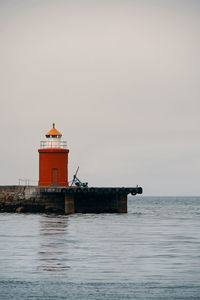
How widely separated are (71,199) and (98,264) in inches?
1233

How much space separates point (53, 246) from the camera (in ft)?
94.8

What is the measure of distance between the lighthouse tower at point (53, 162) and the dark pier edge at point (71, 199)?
4.31 feet

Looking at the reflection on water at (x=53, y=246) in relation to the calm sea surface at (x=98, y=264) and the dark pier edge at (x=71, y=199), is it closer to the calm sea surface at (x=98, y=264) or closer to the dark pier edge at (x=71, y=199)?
the calm sea surface at (x=98, y=264)

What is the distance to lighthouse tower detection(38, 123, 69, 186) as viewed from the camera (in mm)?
54844

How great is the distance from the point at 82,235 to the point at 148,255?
1030 centimetres

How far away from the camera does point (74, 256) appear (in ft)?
82.2

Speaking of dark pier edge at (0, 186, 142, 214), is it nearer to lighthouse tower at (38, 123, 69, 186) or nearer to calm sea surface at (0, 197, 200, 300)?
lighthouse tower at (38, 123, 69, 186)

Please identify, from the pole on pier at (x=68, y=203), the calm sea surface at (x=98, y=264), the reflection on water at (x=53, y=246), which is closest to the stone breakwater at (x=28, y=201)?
the pole on pier at (x=68, y=203)

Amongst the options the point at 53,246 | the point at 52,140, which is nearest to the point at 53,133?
the point at 52,140

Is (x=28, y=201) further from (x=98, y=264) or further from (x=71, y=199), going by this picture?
(x=98, y=264)

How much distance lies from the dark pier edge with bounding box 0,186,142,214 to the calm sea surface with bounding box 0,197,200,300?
15.7 m

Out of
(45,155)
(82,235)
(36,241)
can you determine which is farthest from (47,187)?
(36,241)

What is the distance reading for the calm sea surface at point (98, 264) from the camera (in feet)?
57.9

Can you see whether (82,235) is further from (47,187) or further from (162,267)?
(47,187)
